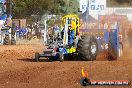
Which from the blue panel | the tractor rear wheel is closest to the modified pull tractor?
the tractor rear wheel

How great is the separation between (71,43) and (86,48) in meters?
0.69

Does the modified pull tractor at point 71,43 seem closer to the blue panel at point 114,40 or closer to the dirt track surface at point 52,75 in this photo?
the blue panel at point 114,40

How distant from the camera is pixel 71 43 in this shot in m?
19.7

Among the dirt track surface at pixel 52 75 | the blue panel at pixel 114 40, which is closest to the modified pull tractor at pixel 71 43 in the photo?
the blue panel at pixel 114 40

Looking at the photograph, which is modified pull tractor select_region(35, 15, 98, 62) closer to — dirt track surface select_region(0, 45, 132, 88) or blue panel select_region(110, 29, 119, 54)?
blue panel select_region(110, 29, 119, 54)

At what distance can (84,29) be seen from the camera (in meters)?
20.6

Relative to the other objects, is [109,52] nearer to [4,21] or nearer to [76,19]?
[76,19]

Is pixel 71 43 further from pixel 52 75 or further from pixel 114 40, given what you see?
pixel 52 75

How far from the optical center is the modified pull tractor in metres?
19.4

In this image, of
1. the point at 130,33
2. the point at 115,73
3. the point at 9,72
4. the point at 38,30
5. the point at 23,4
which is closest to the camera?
the point at 115,73

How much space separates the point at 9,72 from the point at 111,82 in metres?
7.71

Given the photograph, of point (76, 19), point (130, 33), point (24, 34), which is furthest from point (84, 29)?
point (24, 34)

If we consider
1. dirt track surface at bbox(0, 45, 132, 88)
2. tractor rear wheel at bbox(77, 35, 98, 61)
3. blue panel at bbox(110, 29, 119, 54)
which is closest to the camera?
dirt track surface at bbox(0, 45, 132, 88)

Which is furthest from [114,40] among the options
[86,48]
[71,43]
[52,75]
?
[52,75]
